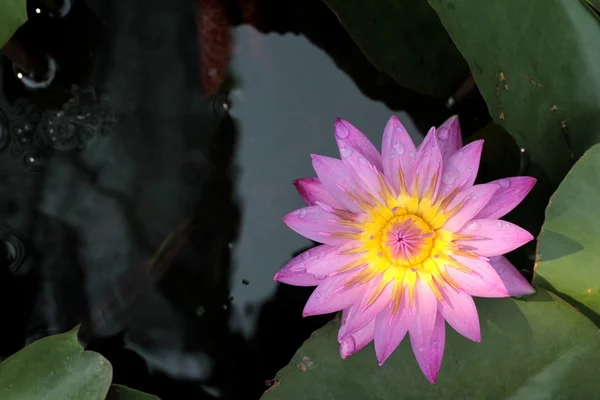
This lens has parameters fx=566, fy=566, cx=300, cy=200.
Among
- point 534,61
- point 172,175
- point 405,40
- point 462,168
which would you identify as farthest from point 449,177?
point 172,175

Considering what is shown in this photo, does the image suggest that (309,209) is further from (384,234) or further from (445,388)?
(445,388)

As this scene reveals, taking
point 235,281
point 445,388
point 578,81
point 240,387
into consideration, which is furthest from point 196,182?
point 578,81

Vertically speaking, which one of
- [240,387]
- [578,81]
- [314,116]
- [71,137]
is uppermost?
[71,137]

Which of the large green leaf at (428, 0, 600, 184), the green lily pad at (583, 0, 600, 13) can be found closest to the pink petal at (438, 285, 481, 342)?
the large green leaf at (428, 0, 600, 184)

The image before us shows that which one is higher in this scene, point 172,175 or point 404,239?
point 172,175

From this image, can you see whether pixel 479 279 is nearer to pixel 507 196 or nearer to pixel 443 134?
pixel 507 196

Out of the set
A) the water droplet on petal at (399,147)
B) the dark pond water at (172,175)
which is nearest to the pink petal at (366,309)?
the water droplet on petal at (399,147)

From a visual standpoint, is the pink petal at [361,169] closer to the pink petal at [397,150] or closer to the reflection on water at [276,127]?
the pink petal at [397,150]
